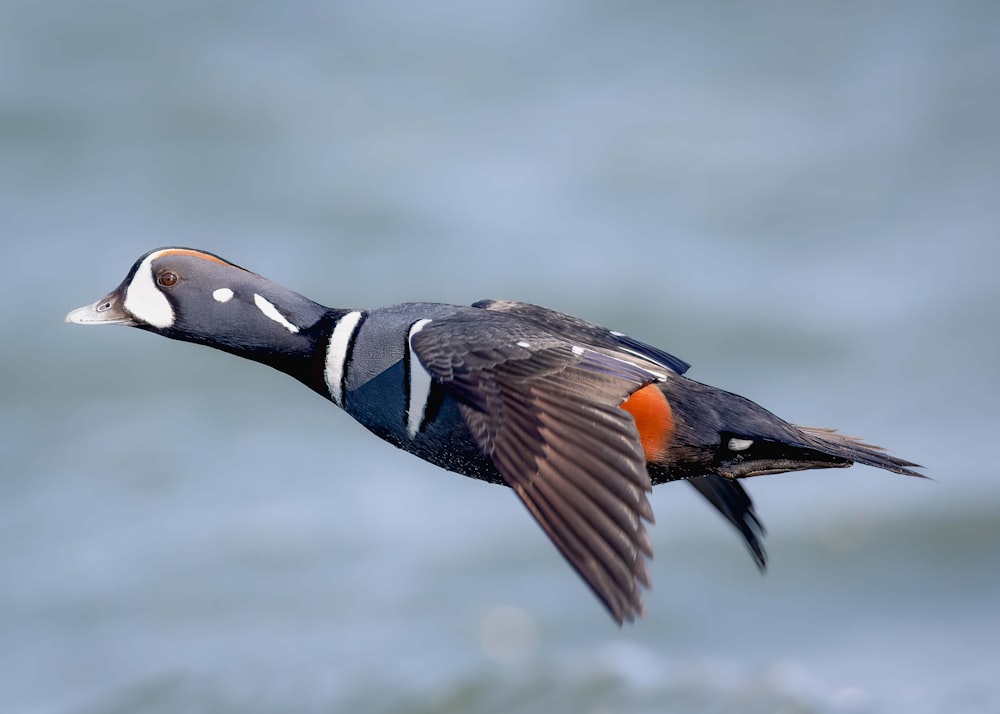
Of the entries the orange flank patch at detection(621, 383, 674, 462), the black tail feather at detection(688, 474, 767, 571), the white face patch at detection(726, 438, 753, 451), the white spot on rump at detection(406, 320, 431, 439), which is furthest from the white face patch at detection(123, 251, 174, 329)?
the black tail feather at detection(688, 474, 767, 571)

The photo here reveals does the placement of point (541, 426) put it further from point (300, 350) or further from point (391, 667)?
point (391, 667)

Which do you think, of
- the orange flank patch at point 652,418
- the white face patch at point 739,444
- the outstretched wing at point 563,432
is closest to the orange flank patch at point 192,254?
the outstretched wing at point 563,432

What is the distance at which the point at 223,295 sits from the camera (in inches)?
222

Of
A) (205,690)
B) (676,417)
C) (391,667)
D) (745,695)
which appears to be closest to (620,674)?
(745,695)

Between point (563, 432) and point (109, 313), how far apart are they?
1.99 metres

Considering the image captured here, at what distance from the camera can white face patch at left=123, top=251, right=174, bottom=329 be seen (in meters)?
5.67

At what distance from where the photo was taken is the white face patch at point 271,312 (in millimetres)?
5625

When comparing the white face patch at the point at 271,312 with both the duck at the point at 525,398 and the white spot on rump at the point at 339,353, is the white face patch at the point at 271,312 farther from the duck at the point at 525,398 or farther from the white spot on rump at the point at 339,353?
the white spot on rump at the point at 339,353

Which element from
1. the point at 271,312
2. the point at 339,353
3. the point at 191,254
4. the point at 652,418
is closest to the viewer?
the point at 652,418

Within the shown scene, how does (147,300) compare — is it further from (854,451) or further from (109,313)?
(854,451)

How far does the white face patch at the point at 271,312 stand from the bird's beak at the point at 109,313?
1.61 feet

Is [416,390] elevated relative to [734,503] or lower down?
elevated

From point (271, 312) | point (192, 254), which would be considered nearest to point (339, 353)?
point (271, 312)

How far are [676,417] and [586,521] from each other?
0.92m
